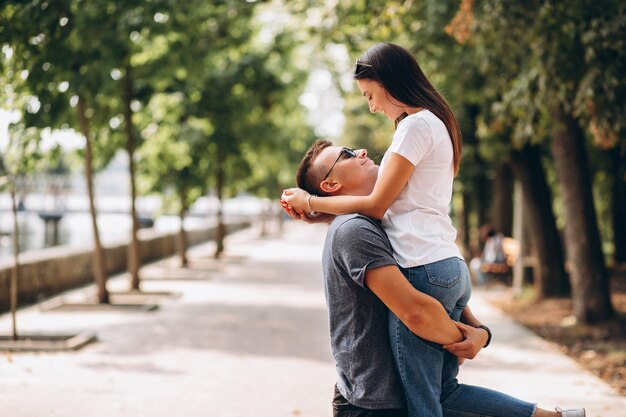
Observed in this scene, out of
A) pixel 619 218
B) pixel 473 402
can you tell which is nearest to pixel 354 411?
pixel 473 402

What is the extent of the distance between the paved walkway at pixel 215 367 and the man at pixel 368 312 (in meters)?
3.95

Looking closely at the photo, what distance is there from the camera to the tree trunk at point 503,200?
2258 cm

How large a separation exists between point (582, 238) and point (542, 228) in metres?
4.04

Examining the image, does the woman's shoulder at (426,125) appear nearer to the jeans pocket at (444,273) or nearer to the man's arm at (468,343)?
the jeans pocket at (444,273)

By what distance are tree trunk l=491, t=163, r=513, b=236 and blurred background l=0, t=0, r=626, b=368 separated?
45mm

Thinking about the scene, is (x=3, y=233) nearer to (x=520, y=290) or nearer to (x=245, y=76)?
(x=245, y=76)

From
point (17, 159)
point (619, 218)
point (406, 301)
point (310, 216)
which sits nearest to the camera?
point (406, 301)

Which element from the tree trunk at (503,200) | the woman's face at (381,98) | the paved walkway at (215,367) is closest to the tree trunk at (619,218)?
the tree trunk at (503,200)

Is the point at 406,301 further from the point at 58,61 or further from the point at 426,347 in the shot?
the point at 58,61

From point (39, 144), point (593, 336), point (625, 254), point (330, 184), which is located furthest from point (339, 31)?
point (625, 254)

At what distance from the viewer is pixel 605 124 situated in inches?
358

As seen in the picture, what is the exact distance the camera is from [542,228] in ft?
53.2

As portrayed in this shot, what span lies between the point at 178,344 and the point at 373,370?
780cm

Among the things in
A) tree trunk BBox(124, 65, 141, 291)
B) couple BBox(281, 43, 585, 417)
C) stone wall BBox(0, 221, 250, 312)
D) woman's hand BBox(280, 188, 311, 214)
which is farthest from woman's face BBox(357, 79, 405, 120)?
tree trunk BBox(124, 65, 141, 291)
